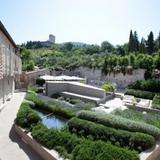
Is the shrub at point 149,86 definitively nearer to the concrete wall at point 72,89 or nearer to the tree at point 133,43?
the concrete wall at point 72,89

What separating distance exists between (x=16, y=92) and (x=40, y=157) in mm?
17177

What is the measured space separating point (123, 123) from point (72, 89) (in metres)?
12.1

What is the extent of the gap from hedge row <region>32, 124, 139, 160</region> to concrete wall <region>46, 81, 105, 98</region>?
10343 millimetres

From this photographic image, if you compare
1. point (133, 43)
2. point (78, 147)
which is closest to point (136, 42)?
point (133, 43)

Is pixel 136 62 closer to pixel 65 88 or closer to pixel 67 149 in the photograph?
pixel 65 88

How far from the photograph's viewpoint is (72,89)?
22.4 m

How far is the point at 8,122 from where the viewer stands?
44.4 ft

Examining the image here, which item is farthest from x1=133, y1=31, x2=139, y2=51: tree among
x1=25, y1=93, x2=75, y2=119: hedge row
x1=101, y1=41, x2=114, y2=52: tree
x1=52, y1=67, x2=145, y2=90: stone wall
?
x1=25, y1=93, x2=75, y2=119: hedge row

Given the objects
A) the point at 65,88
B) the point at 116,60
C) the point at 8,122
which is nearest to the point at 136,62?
the point at 116,60

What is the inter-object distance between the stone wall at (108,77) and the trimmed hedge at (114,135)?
1838 centimetres

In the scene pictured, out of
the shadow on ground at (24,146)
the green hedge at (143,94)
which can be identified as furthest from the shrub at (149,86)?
the shadow on ground at (24,146)

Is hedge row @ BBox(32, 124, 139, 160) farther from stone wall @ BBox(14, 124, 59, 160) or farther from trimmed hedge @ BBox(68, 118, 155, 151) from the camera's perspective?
trimmed hedge @ BBox(68, 118, 155, 151)

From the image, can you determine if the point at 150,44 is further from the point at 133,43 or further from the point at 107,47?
the point at 107,47

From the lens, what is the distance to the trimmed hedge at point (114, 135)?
9094 millimetres
